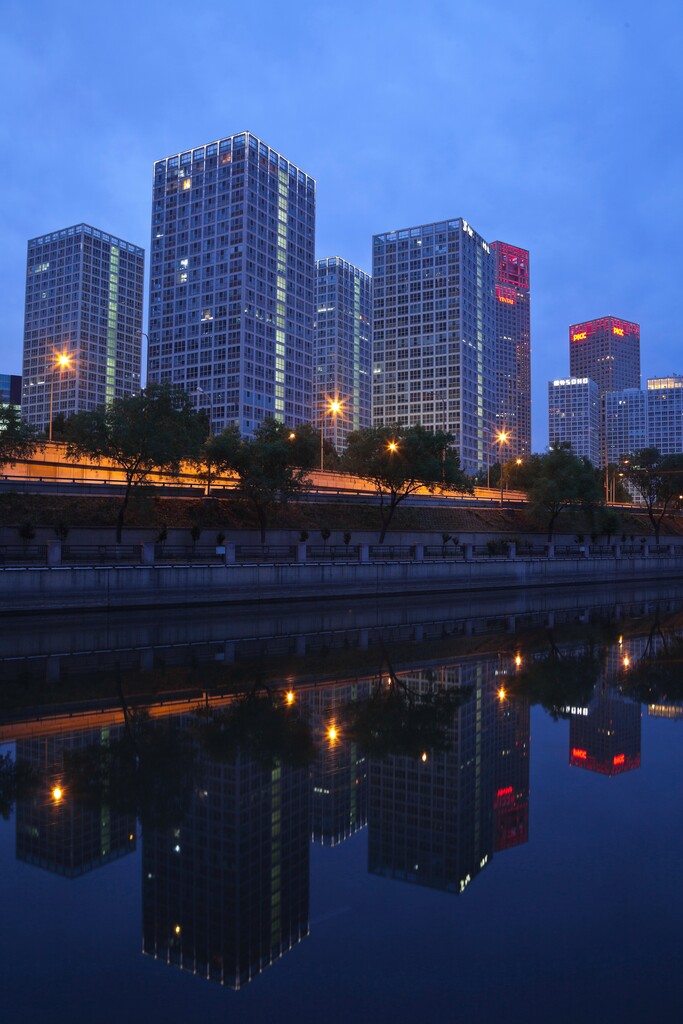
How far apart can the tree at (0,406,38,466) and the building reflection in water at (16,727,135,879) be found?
111 feet

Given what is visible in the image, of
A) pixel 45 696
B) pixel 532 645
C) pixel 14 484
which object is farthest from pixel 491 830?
pixel 14 484

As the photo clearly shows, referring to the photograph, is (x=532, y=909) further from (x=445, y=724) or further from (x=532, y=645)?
(x=532, y=645)

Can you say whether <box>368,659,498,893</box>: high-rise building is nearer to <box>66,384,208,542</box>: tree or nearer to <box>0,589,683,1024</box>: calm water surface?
<box>0,589,683,1024</box>: calm water surface

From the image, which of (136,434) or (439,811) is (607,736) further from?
(136,434)

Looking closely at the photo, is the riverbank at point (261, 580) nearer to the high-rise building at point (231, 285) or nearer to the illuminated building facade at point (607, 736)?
the illuminated building facade at point (607, 736)

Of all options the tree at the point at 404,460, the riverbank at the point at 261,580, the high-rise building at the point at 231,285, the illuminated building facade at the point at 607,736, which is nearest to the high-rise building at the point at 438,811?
the illuminated building facade at the point at 607,736

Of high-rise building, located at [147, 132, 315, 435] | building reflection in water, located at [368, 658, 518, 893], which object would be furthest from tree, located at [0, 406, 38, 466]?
high-rise building, located at [147, 132, 315, 435]

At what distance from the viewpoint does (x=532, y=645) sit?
23.6 metres

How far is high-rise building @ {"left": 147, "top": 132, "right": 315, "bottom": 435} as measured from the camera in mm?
167375

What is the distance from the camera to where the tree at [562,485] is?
2763 inches

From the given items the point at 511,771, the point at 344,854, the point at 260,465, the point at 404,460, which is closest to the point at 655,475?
the point at 404,460

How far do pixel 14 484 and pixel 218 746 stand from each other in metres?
41.3

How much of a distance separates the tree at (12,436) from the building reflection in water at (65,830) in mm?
33823

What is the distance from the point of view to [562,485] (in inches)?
2768
